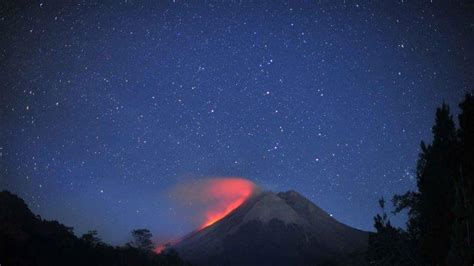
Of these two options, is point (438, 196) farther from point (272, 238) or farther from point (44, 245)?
point (272, 238)

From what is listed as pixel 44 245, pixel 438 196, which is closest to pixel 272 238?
pixel 44 245

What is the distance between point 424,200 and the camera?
766 inches

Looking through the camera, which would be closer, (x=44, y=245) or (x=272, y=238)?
(x=44, y=245)

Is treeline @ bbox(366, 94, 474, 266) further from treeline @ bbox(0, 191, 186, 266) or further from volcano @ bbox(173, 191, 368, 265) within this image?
volcano @ bbox(173, 191, 368, 265)

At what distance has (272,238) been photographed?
160625mm

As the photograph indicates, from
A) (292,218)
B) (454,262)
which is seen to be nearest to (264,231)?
(292,218)

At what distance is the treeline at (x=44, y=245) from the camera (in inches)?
1655

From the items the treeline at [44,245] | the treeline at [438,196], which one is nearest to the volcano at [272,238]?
the treeline at [44,245]

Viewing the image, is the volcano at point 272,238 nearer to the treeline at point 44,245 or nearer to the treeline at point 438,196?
the treeline at point 44,245

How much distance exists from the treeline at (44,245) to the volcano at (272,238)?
72825mm

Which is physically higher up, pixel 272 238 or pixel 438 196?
pixel 272 238

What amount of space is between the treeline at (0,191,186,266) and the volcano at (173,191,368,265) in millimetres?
72825

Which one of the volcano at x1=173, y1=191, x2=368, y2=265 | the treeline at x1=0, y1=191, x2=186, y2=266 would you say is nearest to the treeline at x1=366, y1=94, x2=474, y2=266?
the treeline at x1=0, y1=191, x2=186, y2=266

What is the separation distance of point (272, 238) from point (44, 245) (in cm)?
12605
